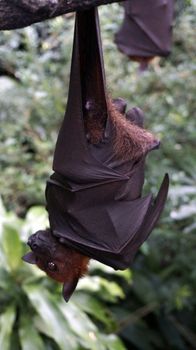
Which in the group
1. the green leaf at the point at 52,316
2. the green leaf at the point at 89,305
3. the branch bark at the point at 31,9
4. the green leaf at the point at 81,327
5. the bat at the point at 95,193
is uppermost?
the branch bark at the point at 31,9

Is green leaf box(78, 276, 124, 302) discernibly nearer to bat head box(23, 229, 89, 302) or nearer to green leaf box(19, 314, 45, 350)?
green leaf box(19, 314, 45, 350)

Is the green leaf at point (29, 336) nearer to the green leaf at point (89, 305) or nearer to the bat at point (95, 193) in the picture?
the green leaf at point (89, 305)

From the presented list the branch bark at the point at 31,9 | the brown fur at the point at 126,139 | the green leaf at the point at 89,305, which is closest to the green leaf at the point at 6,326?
the green leaf at the point at 89,305

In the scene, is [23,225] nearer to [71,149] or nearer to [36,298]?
[36,298]

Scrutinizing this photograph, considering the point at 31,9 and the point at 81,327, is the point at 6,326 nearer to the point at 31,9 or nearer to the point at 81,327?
the point at 81,327

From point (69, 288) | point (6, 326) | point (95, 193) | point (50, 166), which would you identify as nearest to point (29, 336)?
point (6, 326)

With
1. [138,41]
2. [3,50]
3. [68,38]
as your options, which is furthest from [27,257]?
[68,38]

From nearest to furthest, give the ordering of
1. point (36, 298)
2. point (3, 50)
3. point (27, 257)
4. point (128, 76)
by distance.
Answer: point (27, 257)
point (36, 298)
point (3, 50)
point (128, 76)
